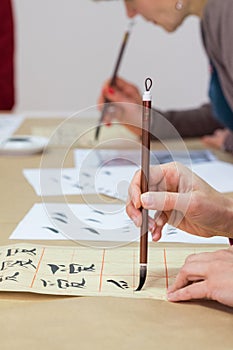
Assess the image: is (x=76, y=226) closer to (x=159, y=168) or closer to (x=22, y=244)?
(x=22, y=244)

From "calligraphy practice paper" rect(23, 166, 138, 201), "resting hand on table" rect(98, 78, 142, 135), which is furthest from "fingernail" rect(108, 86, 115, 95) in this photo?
"calligraphy practice paper" rect(23, 166, 138, 201)

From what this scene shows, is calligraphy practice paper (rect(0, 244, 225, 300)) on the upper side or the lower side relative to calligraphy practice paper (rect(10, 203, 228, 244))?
upper

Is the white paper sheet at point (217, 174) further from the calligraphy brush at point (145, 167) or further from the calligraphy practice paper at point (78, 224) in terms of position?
the calligraphy brush at point (145, 167)

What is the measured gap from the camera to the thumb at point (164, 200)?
78 cm

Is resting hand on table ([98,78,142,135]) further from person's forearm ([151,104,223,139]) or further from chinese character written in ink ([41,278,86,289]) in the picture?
chinese character written in ink ([41,278,86,289])

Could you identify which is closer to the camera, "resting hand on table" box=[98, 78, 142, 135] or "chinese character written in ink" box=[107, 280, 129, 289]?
"chinese character written in ink" box=[107, 280, 129, 289]

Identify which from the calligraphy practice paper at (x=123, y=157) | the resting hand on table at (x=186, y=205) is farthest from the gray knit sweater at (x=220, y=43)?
the resting hand on table at (x=186, y=205)

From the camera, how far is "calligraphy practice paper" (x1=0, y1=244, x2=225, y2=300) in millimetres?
786

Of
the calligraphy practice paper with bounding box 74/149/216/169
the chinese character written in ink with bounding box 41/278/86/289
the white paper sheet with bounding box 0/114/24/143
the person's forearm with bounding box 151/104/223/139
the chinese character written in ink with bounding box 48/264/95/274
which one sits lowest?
the white paper sheet with bounding box 0/114/24/143

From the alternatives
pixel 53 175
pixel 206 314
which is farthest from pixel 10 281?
pixel 53 175

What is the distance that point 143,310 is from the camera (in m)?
0.74

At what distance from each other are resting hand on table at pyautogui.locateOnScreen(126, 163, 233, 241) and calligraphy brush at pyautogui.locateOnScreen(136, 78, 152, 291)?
1 cm

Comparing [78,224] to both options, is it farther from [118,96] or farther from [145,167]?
[118,96]

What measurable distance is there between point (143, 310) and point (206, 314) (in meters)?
0.07
